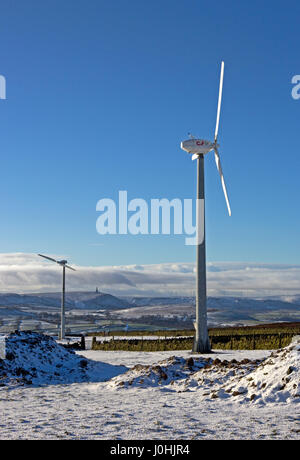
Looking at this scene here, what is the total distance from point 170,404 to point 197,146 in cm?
2198

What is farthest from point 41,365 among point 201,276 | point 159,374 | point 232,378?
point 232,378

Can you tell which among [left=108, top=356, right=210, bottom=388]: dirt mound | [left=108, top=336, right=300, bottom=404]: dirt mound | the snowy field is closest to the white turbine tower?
[left=108, top=336, right=300, bottom=404]: dirt mound

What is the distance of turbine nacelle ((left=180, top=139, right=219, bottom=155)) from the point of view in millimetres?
33750

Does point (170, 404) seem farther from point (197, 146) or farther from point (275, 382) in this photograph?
point (197, 146)

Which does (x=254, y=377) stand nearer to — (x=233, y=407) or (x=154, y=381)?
(x=233, y=407)

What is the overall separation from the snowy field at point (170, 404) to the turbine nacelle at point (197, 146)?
16.3m

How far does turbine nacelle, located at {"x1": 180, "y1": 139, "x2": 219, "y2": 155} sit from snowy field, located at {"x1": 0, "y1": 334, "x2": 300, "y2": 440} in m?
16.3

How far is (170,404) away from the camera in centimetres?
1501

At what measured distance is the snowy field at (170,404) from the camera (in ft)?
37.1

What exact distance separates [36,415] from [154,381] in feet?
21.9

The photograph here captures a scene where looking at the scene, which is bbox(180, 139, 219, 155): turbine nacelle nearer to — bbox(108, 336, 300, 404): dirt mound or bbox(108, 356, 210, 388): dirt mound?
bbox(108, 336, 300, 404): dirt mound
